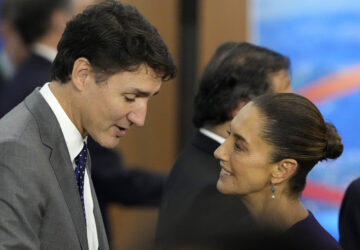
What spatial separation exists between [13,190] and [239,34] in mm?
3283

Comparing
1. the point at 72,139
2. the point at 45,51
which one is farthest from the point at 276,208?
the point at 45,51

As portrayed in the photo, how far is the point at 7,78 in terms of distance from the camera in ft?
17.0

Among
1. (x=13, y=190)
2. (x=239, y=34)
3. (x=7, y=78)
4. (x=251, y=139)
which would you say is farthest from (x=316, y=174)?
(x=13, y=190)

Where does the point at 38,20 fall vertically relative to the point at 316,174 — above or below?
above

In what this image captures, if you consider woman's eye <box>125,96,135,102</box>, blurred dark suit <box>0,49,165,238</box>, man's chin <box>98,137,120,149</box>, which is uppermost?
woman's eye <box>125,96,135,102</box>

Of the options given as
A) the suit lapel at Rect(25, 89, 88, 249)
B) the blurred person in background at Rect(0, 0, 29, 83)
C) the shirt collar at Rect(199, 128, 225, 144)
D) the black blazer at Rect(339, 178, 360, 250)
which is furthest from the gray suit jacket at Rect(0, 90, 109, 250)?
the blurred person in background at Rect(0, 0, 29, 83)

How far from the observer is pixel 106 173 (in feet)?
12.3

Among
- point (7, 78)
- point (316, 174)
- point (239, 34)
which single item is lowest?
point (316, 174)

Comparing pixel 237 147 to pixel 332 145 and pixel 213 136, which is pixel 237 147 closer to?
pixel 332 145

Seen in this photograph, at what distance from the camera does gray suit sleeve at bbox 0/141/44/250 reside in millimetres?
1787

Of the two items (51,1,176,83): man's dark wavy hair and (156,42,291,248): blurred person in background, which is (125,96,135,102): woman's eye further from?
(156,42,291,248): blurred person in background

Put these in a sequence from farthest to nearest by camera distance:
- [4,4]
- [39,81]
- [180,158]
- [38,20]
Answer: [4,4] → [38,20] → [39,81] → [180,158]

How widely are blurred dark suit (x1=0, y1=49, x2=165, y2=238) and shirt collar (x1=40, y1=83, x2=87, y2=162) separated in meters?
1.56

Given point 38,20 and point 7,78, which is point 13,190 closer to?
point 38,20
